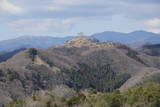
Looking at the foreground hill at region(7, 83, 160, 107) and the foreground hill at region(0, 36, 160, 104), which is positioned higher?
the foreground hill at region(7, 83, 160, 107)

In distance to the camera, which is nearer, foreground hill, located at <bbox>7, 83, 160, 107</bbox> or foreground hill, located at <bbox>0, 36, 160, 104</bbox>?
foreground hill, located at <bbox>7, 83, 160, 107</bbox>

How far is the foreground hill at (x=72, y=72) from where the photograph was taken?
121 meters

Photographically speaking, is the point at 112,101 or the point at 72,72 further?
the point at 72,72

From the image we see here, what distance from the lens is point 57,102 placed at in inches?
2410

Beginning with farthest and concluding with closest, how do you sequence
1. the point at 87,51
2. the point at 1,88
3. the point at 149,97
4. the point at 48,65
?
the point at 87,51
the point at 48,65
the point at 1,88
the point at 149,97

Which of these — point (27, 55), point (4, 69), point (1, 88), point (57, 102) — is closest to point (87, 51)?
point (27, 55)

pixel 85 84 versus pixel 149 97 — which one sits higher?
pixel 149 97

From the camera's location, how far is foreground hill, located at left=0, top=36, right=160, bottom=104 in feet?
396

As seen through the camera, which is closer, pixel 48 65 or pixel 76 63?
pixel 48 65

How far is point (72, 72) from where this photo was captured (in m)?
152

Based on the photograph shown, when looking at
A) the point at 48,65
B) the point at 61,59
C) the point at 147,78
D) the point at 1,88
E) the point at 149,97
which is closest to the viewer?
the point at 149,97

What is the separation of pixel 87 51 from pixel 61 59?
2679cm

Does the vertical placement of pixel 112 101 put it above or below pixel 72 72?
above

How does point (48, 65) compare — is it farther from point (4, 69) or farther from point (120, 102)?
point (120, 102)
